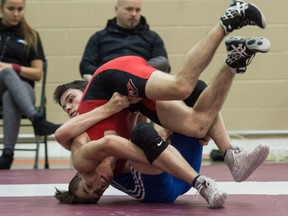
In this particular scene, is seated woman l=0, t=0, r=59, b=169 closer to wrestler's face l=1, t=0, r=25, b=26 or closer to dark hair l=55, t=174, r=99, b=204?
wrestler's face l=1, t=0, r=25, b=26

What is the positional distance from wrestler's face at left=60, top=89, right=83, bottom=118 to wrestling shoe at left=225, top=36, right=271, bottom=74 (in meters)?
0.79

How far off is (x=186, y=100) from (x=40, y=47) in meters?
2.40

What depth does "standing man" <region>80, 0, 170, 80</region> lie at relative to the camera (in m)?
5.31

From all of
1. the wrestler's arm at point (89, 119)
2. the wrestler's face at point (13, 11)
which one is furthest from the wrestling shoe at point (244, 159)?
the wrestler's face at point (13, 11)

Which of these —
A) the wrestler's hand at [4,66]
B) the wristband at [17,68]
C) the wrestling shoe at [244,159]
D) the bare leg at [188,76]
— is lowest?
the wristband at [17,68]

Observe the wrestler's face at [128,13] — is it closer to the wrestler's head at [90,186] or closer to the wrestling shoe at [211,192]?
the wrestler's head at [90,186]

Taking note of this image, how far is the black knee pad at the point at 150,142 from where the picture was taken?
298 cm

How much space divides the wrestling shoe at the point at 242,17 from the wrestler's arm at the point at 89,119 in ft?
1.86

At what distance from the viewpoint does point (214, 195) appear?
116 inches

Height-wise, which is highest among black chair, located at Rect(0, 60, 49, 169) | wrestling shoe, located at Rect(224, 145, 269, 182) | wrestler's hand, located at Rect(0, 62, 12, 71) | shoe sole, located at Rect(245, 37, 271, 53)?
shoe sole, located at Rect(245, 37, 271, 53)

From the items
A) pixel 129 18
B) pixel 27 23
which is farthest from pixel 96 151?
pixel 27 23

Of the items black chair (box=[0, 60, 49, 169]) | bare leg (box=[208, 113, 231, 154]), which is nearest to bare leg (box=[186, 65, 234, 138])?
bare leg (box=[208, 113, 231, 154])

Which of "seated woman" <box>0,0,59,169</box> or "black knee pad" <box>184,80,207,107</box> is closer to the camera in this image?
"black knee pad" <box>184,80,207,107</box>

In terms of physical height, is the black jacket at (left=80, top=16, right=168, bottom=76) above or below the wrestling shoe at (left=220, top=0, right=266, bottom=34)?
below
